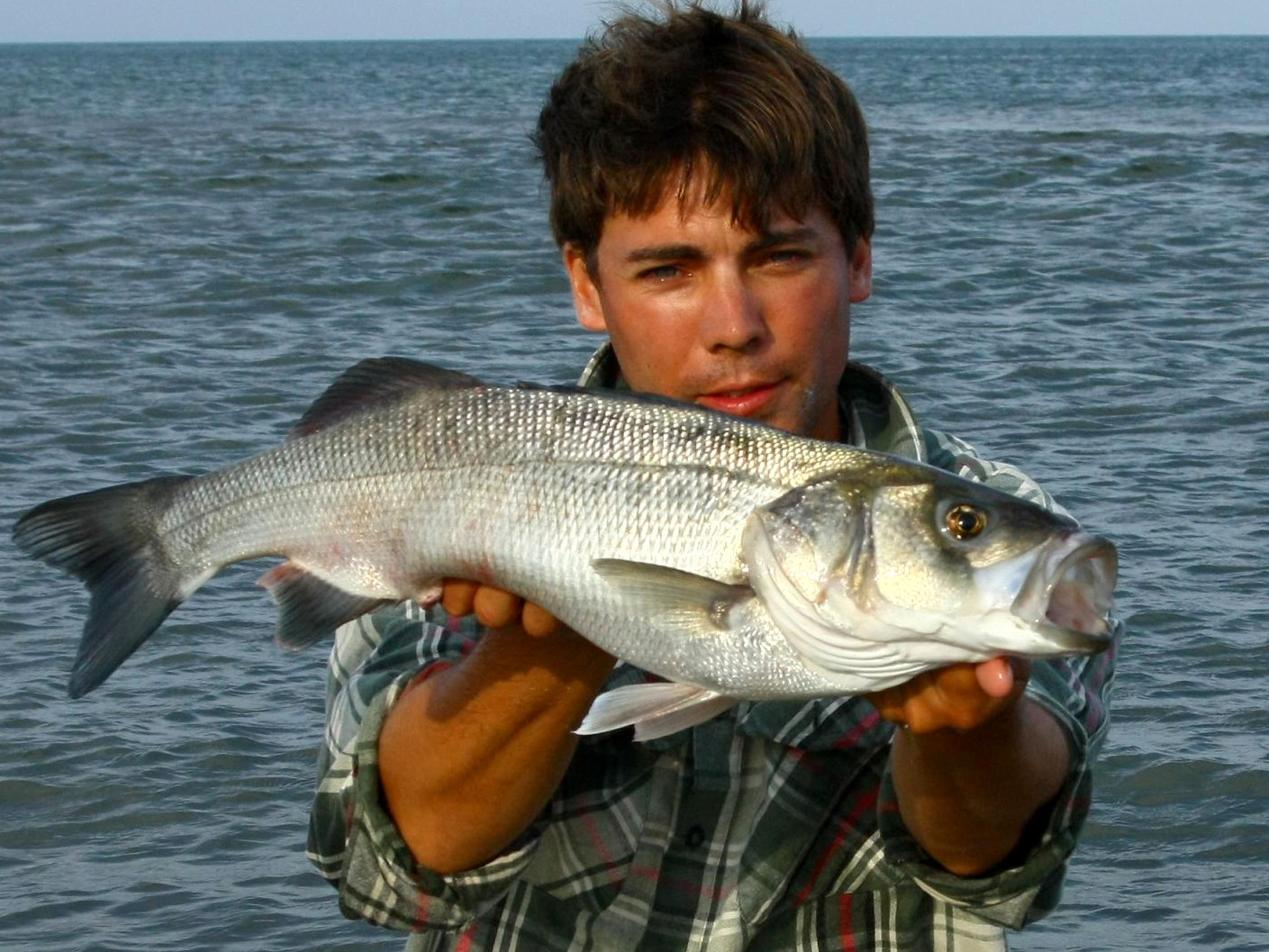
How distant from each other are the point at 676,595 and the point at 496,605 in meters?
0.36

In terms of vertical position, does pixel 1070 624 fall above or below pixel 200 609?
above

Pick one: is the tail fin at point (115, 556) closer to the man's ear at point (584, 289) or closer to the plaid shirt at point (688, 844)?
the plaid shirt at point (688, 844)

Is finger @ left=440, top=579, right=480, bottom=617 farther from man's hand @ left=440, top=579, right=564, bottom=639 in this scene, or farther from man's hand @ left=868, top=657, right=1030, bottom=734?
man's hand @ left=868, top=657, right=1030, bottom=734

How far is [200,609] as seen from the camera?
7.26 m

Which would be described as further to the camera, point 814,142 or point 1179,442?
point 1179,442

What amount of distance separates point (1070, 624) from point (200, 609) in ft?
17.0

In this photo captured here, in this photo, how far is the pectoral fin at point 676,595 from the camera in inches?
106

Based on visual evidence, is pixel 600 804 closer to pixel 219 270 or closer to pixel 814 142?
pixel 814 142

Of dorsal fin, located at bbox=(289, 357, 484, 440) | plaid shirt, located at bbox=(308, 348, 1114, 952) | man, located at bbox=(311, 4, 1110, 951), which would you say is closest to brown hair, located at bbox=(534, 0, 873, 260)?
man, located at bbox=(311, 4, 1110, 951)

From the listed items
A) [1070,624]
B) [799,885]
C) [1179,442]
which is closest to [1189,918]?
[799,885]

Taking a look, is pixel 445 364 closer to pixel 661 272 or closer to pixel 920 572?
pixel 661 272

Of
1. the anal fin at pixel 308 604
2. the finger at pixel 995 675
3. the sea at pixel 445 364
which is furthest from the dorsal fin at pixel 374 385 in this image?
the sea at pixel 445 364

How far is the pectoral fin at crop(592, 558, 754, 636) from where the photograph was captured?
2.70m

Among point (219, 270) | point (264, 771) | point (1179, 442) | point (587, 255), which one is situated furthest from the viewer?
point (219, 270)
